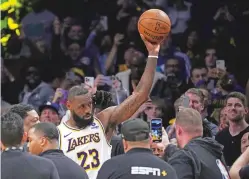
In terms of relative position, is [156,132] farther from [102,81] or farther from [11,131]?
[102,81]

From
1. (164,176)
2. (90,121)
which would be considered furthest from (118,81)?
(164,176)

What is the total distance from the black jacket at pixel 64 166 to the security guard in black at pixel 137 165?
1.53ft

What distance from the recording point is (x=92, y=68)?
44.4 ft

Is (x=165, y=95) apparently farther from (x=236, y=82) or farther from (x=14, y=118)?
(x=14, y=118)

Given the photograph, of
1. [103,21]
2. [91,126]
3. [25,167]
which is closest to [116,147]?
[91,126]

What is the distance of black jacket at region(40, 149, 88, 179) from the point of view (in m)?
6.39

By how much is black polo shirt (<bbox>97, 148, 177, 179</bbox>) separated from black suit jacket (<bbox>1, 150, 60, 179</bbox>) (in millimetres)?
372

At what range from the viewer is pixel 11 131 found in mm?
6125

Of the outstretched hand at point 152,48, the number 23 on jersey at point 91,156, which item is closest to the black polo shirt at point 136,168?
the number 23 on jersey at point 91,156

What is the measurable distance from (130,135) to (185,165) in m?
0.68

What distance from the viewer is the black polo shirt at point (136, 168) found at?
5.90 meters

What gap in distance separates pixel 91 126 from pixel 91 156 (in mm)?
299

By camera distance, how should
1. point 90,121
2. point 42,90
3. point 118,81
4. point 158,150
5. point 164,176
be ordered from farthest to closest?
point 42,90
point 118,81
point 90,121
point 158,150
point 164,176

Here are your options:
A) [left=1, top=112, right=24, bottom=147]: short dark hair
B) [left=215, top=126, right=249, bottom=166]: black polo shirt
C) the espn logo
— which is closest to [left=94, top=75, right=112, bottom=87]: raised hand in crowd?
[left=215, top=126, right=249, bottom=166]: black polo shirt
